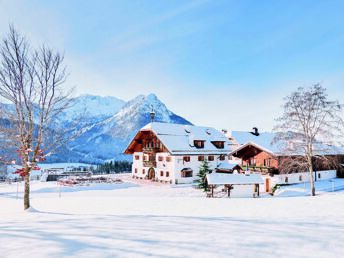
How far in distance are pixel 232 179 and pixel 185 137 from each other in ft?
55.2

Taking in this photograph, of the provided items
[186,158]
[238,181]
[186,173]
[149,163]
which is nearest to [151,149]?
[149,163]

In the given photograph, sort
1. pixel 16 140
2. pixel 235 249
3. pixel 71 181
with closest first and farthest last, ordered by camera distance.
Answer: pixel 235 249 < pixel 16 140 < pixel 71 181

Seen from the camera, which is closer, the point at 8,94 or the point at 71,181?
the point at 8,94

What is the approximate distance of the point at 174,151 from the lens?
36.9 meters

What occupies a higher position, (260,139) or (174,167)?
(260,139)

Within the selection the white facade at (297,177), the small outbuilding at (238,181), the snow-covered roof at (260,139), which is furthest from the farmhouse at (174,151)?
the small outbuilding at (238,181)

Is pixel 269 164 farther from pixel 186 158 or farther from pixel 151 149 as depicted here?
pixel 151 149

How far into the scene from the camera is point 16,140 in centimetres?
1445

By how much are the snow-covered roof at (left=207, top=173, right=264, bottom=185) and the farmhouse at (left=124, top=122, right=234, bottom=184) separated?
1185 centimetres

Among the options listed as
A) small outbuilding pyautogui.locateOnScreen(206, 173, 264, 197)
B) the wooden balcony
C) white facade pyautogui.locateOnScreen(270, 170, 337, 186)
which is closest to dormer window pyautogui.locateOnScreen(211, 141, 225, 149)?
the wooden balcony

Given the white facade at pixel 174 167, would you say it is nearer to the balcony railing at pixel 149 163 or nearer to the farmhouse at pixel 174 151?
the farmhouse at pixel 174 151

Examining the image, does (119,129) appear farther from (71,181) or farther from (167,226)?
(167,226)

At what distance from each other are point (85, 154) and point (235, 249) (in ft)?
591

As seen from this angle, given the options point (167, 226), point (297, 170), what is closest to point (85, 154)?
point (297, 170)
